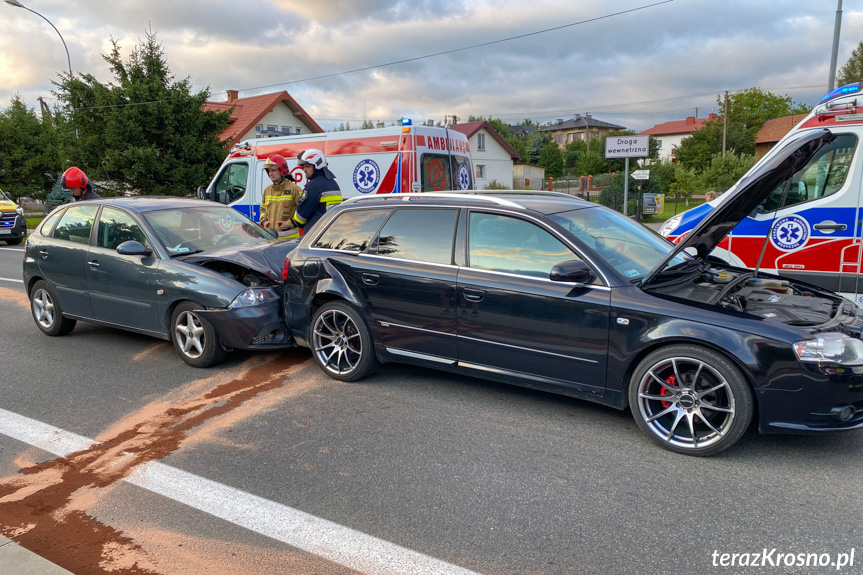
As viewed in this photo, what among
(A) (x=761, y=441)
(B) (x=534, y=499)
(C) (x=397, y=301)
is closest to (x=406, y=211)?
(C) (x=397, y=301)

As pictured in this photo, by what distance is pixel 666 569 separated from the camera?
2.63m

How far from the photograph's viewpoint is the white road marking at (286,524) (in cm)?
272

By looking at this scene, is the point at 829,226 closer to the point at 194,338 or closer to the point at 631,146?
the point at 194,338

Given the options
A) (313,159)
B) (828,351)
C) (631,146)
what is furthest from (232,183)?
(631,146)

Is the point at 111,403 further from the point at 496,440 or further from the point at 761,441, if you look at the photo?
the point at 761,441

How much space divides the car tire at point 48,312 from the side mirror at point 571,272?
5.83 m

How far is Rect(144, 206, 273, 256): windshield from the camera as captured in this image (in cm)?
604

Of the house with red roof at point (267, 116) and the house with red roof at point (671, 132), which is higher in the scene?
the house with red roof at point (671, 132)

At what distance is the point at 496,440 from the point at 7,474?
3099mm

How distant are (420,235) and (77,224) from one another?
13.8ft

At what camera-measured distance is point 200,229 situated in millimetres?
6363

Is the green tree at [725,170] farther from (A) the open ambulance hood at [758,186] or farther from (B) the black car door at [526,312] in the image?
(B) the black car door at [526,312]

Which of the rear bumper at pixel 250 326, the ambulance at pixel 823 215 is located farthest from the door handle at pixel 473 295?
the ambulance at pixel 823 215

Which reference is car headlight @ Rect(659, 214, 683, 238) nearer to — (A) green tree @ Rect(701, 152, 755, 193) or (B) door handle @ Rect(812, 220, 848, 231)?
(B) door handle @ Rect(812, 220, 848, 231)
